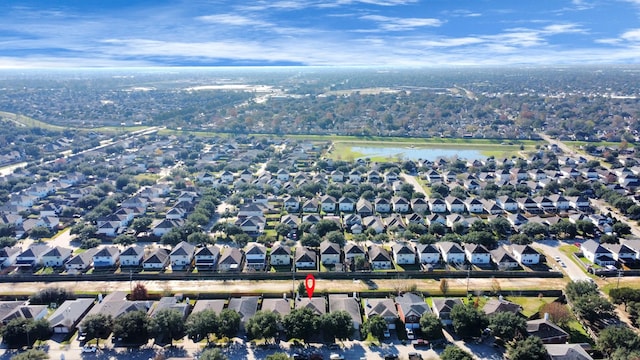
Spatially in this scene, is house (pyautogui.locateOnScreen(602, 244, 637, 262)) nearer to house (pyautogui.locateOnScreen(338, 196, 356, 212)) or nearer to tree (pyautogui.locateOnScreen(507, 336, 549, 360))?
tree (pyautogui.locateOnScreen(507, 336, 549, 360))

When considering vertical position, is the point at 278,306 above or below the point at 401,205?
below

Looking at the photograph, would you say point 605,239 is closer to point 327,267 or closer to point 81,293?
point 327,267

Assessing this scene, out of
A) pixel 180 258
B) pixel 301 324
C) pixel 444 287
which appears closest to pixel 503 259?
pixel 444 287

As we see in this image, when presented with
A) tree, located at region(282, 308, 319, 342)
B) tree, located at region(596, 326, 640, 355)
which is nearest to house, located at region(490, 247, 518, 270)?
tree, located at region(596, 326, 640, 355)

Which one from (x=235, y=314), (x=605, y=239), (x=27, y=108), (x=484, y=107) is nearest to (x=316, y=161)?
(x=605, y=239)

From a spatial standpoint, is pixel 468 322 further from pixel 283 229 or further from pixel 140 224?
pixel 140 224

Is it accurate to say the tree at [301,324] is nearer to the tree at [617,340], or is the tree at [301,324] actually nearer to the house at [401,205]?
the tree at [617,340]
